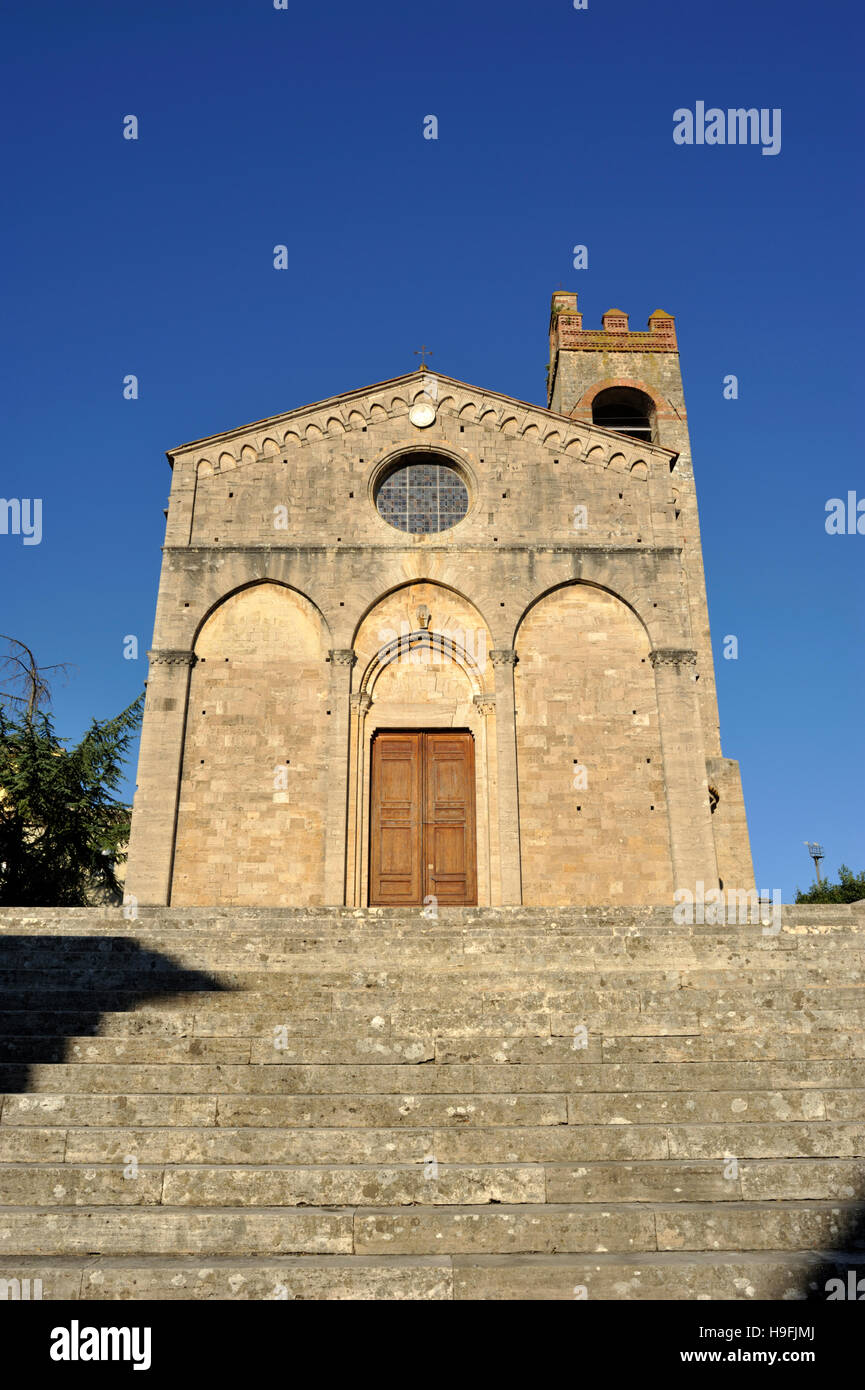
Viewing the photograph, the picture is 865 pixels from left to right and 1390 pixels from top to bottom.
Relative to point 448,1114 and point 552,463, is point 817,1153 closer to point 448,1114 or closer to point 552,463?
point 448,1114

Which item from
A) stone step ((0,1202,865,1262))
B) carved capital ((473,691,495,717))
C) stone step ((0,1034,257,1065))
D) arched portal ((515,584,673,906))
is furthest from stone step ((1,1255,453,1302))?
carved capital ((473,691,495,717))

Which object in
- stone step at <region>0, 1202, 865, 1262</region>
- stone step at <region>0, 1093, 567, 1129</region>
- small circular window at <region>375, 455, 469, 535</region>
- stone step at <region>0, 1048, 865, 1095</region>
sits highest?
small circular window at <region>375, 455, 469, 535</region>

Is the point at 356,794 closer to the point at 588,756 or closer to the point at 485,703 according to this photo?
the point at 485,703

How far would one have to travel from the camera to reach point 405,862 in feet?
52.5

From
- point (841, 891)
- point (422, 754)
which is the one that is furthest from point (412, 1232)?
point (841, 891)

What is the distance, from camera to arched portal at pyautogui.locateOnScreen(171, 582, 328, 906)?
15305mm

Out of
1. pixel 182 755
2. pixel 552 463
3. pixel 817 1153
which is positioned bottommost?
pixel 817 1153

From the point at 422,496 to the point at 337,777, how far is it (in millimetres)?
5596

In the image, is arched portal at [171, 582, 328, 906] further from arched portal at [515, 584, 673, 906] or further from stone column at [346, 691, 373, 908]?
arched portal at [515, 584, 673, 906]

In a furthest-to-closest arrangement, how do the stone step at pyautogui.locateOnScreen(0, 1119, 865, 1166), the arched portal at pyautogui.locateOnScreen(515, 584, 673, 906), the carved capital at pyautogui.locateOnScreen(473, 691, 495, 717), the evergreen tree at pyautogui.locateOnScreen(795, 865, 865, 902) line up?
the evergreen tree at pyautogui.locateOnScreen(795, 865, 865, 902) < the carved capital at pyautogui.locateOnScreen(473, 691, 495, 717) < the arched portal at pyautogui.locateOnScreen(515, 584, 673, 906) < the stone step at pyautogui.locateOnScreen(0, 1119, 865, 1166)

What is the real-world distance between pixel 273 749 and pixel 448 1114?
10315 mm

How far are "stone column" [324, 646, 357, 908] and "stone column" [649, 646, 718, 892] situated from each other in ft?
17.0

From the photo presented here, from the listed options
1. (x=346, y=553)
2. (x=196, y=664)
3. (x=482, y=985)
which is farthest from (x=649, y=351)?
(x=482, y=985)

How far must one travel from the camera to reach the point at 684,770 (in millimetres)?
15922
